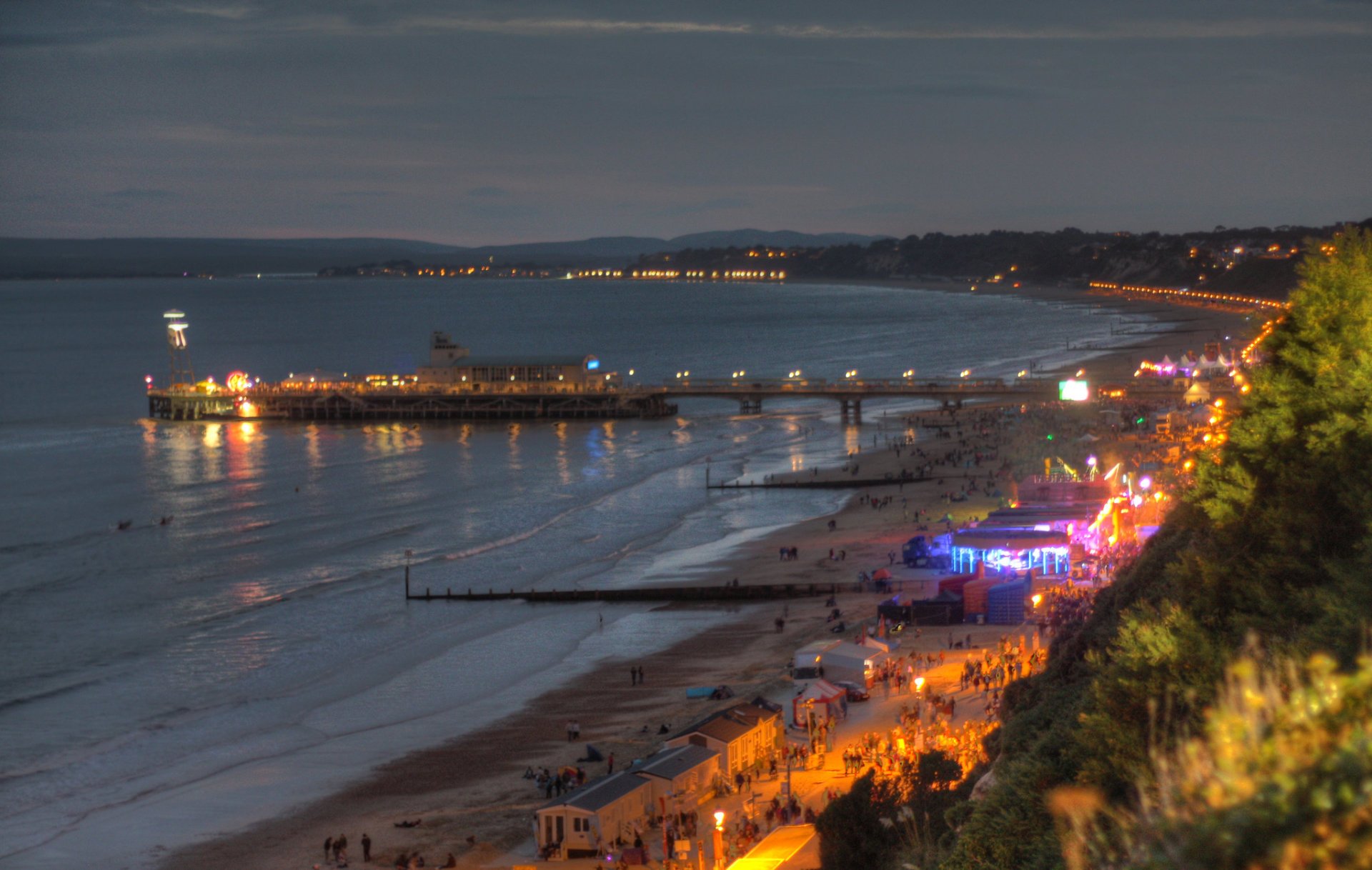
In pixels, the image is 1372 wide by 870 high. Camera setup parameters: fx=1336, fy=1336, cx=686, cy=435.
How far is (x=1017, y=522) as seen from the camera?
29453 mm

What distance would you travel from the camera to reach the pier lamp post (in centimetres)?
1486

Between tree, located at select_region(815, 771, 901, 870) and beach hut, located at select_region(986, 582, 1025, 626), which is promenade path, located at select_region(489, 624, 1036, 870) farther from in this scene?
tree, located at select_region(815, 771, 901, 870)

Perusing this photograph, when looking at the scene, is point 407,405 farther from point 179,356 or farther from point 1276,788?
point 1276,788

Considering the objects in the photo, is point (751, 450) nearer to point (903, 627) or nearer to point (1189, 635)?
point (903, 627)

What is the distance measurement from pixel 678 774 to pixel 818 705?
382 cm

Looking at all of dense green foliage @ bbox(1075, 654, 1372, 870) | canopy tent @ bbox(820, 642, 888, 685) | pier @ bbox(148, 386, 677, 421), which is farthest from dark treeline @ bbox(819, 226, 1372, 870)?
pier @ bbox(148, 386, 677, 421)

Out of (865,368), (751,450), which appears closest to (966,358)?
(865,368)

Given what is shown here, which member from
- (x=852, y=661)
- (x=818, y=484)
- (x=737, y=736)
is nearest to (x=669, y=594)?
(x=852, y=661)

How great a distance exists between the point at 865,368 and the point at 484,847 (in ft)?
242

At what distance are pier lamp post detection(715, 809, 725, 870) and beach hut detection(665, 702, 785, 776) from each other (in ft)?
6.93

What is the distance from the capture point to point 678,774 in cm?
1656

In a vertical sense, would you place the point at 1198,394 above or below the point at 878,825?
above

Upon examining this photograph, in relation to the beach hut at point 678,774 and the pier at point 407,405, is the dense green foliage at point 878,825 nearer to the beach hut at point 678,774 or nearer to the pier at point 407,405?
the beach hut at point 678,774

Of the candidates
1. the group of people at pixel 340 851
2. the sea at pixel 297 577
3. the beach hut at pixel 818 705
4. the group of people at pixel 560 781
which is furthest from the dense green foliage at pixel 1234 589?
the sea at pixel 297 577
